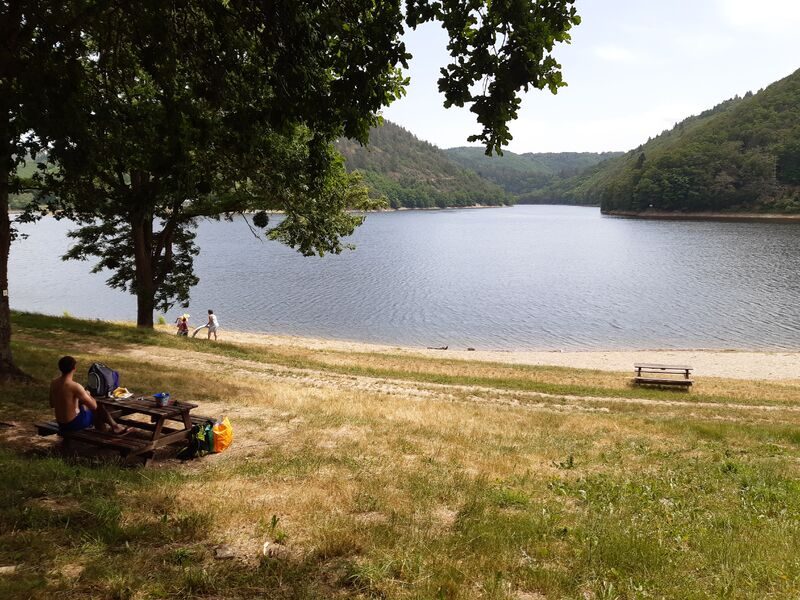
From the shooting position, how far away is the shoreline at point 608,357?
32.4m

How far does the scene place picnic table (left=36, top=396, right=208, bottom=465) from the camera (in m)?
7.84

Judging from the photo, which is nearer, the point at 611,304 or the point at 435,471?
the point at 435,471

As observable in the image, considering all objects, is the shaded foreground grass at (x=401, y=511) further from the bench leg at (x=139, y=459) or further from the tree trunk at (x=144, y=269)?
the tree trunk at (x=144, y=269)

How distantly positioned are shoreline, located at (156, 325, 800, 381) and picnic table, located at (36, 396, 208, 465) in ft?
73.0

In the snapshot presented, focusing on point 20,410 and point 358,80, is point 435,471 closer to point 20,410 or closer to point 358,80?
point 358,80

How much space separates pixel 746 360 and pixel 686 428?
2673 cm

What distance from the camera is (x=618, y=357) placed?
122 ft

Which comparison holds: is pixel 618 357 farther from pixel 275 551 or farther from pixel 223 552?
pixel 223 552

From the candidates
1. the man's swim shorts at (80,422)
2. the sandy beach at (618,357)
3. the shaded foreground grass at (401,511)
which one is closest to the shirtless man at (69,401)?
the man's swim shorts at (80,422)

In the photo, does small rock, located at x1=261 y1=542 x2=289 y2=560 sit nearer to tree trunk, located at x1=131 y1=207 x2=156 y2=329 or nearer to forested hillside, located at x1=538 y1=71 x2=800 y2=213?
tree trunk, located at x1=131 y1=207 x2=156 y2=329

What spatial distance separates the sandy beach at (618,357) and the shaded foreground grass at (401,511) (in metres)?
21.1

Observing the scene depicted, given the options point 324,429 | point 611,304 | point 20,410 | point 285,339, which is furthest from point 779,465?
point 611,304

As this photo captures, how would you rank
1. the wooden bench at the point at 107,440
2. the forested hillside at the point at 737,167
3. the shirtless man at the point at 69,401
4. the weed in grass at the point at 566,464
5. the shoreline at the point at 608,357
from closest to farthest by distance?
the wooden bench at the point at 107,440, the shirtless man at the point at 69,401, the weed in grass at the point at 566,464, the shoreline at the point at 608,357, the forested hillside at the point at 737,167

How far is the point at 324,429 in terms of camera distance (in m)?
10.8
